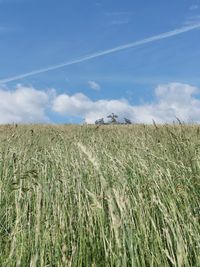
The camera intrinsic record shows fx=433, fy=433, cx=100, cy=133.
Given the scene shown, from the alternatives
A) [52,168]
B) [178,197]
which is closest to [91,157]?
[178,197]

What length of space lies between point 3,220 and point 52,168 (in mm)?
923

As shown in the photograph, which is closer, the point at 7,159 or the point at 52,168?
the point at 52,168

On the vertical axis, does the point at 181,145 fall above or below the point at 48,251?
above

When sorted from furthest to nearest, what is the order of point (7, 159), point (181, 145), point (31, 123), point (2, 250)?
point (31, 123)
point (181, 145)
point (7, 159)
point (2, 250)

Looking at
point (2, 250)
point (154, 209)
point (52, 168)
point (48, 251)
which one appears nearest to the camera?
point (48, 251)

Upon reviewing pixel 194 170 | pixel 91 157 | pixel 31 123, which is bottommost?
pixel 91 157

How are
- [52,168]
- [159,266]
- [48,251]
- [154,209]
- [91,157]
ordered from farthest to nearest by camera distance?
1. [52,168]
2. [154,209]
3. [48,251]
4. [159,266]
5. [91,157]

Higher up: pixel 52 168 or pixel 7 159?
pixel 7 159

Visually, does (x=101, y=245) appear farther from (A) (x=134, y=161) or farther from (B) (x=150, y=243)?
(A) (x=134, y=161)

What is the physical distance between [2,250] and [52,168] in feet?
4.82

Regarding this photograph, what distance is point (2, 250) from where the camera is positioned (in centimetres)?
300

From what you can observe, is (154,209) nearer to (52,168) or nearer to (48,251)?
(48,251)

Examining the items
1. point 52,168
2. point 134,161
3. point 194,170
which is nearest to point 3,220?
point 52,168

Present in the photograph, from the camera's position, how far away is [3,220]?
3.60 meters
